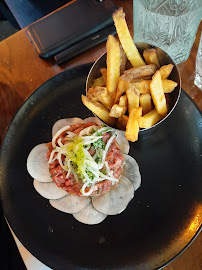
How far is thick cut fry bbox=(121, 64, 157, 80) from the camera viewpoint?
3.98 ft

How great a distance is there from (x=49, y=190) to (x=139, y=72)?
0.74m

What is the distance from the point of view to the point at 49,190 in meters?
1.44

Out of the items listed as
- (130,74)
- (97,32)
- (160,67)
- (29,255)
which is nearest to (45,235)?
(29,255)

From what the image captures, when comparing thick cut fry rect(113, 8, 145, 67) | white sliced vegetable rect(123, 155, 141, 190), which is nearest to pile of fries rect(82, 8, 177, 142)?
thick cut fry rect(113, 8, 145, 67)

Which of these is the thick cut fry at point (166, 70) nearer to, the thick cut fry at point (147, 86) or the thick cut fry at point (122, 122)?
the thick cut fry at point (147, 86)

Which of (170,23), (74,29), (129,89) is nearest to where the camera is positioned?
(129,89)

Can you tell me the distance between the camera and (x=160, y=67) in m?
1.33

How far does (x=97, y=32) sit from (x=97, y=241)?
124cm

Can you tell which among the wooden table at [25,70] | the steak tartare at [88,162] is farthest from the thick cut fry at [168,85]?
the wooden table at [25,70]

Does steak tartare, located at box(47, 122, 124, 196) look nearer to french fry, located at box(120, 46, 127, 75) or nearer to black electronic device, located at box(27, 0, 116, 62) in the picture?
french fry, located at box(120, 46, 127, 75)

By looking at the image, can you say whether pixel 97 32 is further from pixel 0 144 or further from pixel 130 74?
pixel 0 144

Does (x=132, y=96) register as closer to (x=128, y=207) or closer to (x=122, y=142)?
(x=122, y=142)

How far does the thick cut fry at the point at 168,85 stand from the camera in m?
1.21

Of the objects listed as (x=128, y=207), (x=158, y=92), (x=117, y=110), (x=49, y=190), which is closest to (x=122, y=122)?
(x=117, y=110)
